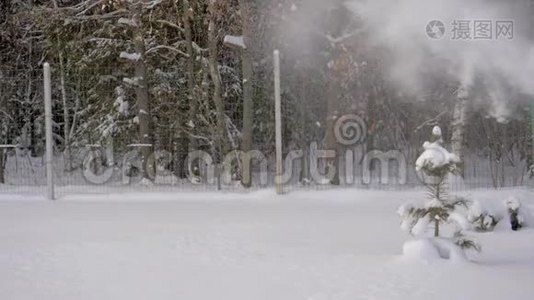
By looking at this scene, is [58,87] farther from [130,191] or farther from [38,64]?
[130,191]

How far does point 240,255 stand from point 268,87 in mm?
6548

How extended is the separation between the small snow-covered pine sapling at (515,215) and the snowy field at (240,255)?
0.25 ft

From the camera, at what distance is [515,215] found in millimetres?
7281

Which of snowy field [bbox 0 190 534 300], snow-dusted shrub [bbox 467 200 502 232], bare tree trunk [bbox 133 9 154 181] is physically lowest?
snowy field [bbox 0 190 534 300]

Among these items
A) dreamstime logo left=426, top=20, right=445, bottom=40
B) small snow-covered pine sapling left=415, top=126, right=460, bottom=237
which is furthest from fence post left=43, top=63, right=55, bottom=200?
small snow-covered pine sapling left=415, top=126, right=460, bottom=237

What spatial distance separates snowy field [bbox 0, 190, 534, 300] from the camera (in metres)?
4.88

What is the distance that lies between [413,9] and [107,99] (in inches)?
262

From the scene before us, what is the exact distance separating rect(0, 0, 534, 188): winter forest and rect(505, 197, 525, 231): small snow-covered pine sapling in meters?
3.93

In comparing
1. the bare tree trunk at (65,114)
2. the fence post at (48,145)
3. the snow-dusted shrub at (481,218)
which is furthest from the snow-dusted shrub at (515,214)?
the bare tree trunk at (65,114)

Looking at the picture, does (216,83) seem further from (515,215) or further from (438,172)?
(438,172)

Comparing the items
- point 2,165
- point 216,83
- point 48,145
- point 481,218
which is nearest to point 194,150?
point 216,83

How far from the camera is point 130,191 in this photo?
11.1 meters
